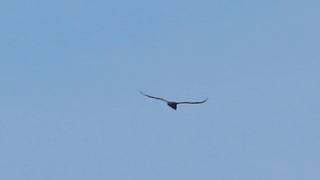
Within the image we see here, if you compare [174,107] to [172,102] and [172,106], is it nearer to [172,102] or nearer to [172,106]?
[172,106]

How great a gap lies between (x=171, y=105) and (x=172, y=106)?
0.61 metres

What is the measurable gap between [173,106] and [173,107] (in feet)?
1.37

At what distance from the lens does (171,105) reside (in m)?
35.1

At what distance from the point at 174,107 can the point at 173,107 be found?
45 cm

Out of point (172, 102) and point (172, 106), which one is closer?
point (172, 102)

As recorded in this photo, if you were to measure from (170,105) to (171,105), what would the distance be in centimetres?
14

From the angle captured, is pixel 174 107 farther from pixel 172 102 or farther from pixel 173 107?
pixel 172 102

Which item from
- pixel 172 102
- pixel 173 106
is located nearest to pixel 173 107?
pixel 173 106

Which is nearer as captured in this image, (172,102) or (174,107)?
(172,102)

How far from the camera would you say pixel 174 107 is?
121ft

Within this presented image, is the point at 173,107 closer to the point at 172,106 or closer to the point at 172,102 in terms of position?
the point at 172,106

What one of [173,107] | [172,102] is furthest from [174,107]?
[172,102]

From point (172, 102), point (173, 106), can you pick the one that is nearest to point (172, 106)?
point (173, 106)

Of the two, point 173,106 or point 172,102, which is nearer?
point 172,102
